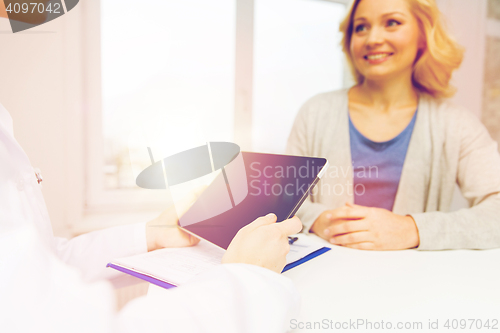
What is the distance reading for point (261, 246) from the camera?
14.0 inches

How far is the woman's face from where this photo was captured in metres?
0.92

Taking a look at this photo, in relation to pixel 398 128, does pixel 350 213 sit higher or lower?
lower

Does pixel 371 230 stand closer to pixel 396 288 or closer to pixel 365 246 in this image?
pixel 365 246

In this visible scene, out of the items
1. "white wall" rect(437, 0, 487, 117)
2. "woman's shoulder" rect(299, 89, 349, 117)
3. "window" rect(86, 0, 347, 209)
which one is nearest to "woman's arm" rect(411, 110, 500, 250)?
"woman's shoulder" rect(299, 89, 349, 117)

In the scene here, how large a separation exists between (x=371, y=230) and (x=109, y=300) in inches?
20.8

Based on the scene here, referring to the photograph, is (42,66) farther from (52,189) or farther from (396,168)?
(396,168)

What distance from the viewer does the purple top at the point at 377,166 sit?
0.97 metres

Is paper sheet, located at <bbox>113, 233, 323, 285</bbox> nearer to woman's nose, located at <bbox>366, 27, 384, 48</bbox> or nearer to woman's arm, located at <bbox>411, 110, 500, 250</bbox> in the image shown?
woman's arm, located at <bbox>411, 110, 500, 250</bbox>

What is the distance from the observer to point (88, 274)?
52cm

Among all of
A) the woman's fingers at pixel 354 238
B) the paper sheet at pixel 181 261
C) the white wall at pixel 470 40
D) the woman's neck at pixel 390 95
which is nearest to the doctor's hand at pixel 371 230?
the woman's fingers at pixel 354 238

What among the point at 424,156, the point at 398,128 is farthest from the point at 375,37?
the point at 424,156

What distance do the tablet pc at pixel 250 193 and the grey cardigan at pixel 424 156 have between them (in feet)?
0.85

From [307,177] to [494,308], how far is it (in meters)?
0.29

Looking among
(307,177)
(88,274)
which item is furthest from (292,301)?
(88,274)
